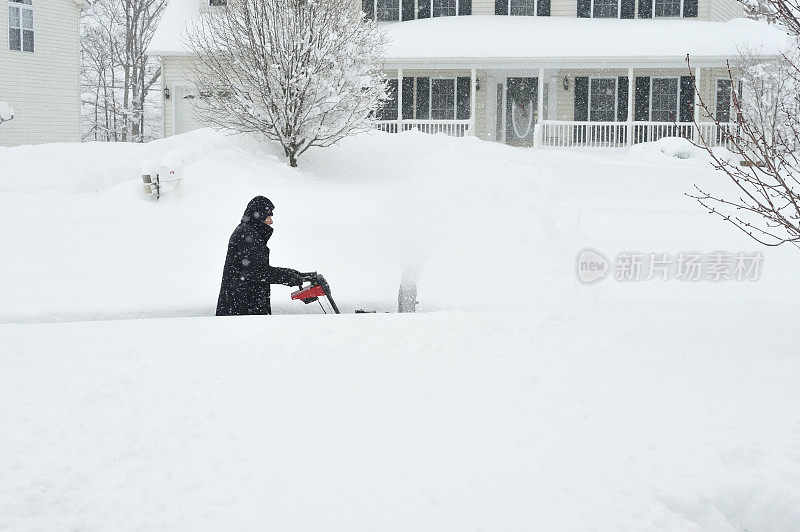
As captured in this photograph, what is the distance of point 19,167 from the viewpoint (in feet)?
53.8

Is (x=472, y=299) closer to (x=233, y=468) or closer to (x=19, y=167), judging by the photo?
(x=233, y=468)

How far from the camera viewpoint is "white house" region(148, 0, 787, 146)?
76.6 ft

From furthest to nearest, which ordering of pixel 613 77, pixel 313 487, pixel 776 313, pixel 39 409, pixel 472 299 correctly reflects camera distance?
pixel 613 77 < pixel 472 299 < pixel 776 313 < pixel 39 409 < pixel 313 487

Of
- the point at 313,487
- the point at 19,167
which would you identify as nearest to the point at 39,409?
the point at 313,487

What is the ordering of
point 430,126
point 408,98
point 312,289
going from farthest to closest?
point 408,98, point 430,126, point 312,289

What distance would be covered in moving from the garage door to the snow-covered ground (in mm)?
13936

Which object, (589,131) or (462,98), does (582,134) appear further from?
(462,98)

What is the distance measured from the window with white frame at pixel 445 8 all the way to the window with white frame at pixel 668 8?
235 inches

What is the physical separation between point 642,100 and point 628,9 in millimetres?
2787

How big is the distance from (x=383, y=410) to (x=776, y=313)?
15.1 feet

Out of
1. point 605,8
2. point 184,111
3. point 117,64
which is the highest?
point 605,8

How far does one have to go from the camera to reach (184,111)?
2575cm

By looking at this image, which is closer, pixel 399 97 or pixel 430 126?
pixel 399 97

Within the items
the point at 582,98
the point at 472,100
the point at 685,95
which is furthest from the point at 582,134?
the point at 685,95
